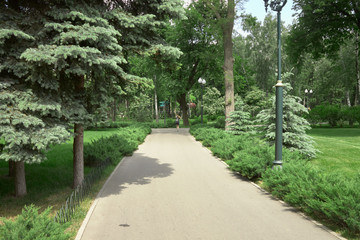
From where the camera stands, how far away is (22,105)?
6.33m

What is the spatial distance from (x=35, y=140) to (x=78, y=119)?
59.0 inches

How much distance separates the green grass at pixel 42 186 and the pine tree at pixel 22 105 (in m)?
0.63

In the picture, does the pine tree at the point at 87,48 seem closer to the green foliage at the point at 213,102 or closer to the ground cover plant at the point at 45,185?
the ground cover plant at the point at 45,185

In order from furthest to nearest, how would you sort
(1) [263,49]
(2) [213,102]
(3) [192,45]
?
(1) [263,49] → (2) [213,102] → (3) [192,45]

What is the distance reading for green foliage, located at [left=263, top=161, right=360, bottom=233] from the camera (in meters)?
5.27

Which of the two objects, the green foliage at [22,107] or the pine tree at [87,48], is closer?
the green foliage at [22,107]

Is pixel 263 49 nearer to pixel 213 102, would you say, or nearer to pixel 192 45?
pixel 213 102

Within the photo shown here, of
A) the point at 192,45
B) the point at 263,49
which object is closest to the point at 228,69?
the point at 192,45

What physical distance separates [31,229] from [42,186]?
19.3 feet

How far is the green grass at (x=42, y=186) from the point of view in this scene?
26.2 feet

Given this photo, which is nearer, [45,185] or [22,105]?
[22,105]

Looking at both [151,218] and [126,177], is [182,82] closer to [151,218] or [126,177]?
[126,177]

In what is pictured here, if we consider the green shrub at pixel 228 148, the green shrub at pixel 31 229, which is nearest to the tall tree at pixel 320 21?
the green shrub at pixel 228 148

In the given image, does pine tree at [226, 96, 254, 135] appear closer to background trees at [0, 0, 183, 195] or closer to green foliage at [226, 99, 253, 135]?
green foliage at [226, 99, 253, 135]
